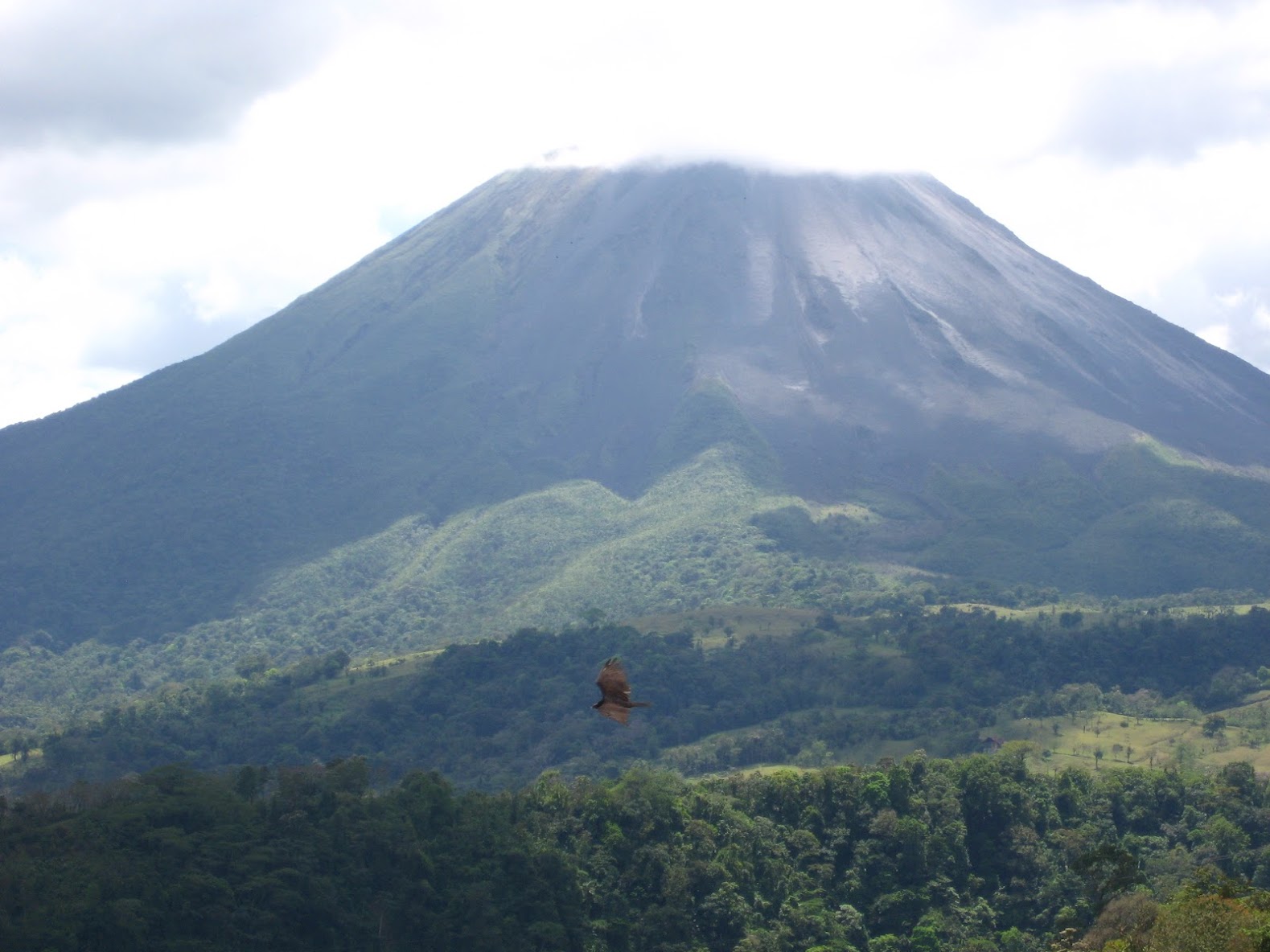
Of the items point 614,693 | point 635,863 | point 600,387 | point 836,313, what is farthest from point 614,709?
point 836,313

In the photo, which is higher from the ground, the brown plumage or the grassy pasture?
the brown plumage

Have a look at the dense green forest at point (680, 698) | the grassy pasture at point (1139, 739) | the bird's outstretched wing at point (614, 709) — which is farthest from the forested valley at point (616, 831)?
the bird's outstretched wing at point (614, 709)

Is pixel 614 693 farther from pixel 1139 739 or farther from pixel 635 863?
pixel 1139 739

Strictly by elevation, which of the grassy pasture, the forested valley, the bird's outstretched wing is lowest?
the grassy pasture

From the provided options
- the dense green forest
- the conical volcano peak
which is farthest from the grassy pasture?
the conical volcano peak

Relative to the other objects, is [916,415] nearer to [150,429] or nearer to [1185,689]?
[1185,689]

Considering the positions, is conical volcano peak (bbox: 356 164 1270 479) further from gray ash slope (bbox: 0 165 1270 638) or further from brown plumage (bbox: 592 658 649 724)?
brown plumage (bbox: 592 658 649 724)
